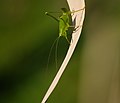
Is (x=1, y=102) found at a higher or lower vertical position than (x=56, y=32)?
lower

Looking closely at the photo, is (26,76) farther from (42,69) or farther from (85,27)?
(85,27)

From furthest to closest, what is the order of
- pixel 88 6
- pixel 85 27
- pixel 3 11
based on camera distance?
pixel 3 11, pixel 85 27, pixel 88 6

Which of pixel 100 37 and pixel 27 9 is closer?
pixel 100 37

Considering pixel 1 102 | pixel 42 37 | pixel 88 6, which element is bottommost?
pixel 1 102

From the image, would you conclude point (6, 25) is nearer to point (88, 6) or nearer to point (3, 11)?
point (3, 11)

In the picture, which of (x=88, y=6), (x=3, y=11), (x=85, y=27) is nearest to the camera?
(x=88, y=6)

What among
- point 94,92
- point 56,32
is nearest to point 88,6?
point 56,32
